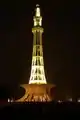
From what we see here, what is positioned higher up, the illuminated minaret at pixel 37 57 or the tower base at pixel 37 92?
the illuminated minaret at pixel 37 57

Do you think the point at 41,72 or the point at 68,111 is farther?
the point at 41,72

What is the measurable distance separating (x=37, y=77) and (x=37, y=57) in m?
3.43

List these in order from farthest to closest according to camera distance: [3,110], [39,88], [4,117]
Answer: [39,88] < [3,110] < [4,117]

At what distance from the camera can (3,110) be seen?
35219 mm

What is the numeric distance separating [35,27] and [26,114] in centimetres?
4141

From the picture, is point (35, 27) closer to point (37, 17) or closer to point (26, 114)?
point (37, 17)

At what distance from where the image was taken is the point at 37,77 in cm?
7425

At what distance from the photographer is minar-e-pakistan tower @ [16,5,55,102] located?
2864 inches

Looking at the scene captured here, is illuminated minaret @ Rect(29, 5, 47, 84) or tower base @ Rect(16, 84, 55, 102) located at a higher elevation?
illuminated minaret @ Rect(29, 5, 47, 84)

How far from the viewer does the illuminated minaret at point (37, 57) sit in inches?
2911

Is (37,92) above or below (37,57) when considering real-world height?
below

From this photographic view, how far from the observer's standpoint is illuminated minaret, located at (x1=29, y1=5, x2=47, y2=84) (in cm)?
7394

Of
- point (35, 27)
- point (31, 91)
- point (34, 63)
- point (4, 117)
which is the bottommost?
point (4, 117)

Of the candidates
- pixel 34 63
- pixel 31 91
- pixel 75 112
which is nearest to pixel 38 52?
pixel 34 63
